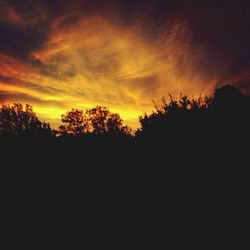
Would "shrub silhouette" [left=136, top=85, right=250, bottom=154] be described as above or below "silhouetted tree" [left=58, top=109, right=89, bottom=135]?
below

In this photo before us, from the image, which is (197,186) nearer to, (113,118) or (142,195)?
(142,195)

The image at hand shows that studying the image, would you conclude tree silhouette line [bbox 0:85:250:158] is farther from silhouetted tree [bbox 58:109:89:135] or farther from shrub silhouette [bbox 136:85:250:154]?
silhouetted tree [bbox 58:109:89:135]

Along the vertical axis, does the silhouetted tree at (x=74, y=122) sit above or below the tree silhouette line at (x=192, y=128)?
above

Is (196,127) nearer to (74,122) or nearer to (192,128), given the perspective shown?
(192,128)

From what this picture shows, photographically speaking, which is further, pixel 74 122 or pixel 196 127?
pixel 74 122

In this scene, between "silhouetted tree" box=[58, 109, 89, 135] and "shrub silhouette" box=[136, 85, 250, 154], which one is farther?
"silhouetted tree" box=[58, 109, 89, 135]

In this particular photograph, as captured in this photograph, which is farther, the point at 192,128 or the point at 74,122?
the point at 74,122

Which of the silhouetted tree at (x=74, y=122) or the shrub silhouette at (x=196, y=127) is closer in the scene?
the shrub silhouette at (x=196, y=127)

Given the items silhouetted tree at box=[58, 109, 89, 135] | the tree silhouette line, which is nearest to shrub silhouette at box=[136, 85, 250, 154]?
the tree silhouette line

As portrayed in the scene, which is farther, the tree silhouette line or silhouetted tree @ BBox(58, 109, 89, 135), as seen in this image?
silhouetted tree @ BBox(58, 109, 89, 135)

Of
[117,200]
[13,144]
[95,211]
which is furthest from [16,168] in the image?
[117,200]

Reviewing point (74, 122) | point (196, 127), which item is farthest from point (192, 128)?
point (74, 122)

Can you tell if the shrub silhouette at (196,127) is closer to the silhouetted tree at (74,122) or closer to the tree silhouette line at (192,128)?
the tree silhouette line at (192,128)

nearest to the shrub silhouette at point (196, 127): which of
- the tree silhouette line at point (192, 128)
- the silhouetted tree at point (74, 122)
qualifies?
the tree silhouette line at point (192, 128)
